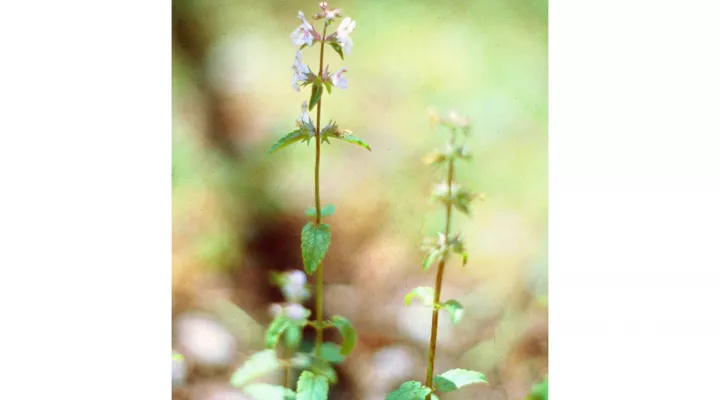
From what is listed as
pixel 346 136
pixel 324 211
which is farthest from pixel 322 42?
pixel 324 211

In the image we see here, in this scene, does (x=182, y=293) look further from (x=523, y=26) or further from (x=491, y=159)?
(x=523, y=26)

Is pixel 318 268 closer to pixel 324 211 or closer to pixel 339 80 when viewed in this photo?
pixel 324 211

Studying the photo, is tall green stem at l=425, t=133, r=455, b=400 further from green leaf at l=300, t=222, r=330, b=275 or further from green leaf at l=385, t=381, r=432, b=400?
green leaf at l=300, t=222, r=330, b=275

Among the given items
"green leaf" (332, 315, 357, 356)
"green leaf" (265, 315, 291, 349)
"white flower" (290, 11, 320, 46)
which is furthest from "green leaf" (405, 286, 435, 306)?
"white flower" (290, 11, 320, 46)

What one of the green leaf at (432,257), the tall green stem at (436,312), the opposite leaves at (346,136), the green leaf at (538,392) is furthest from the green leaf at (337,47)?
the green leaf at (538,392)
